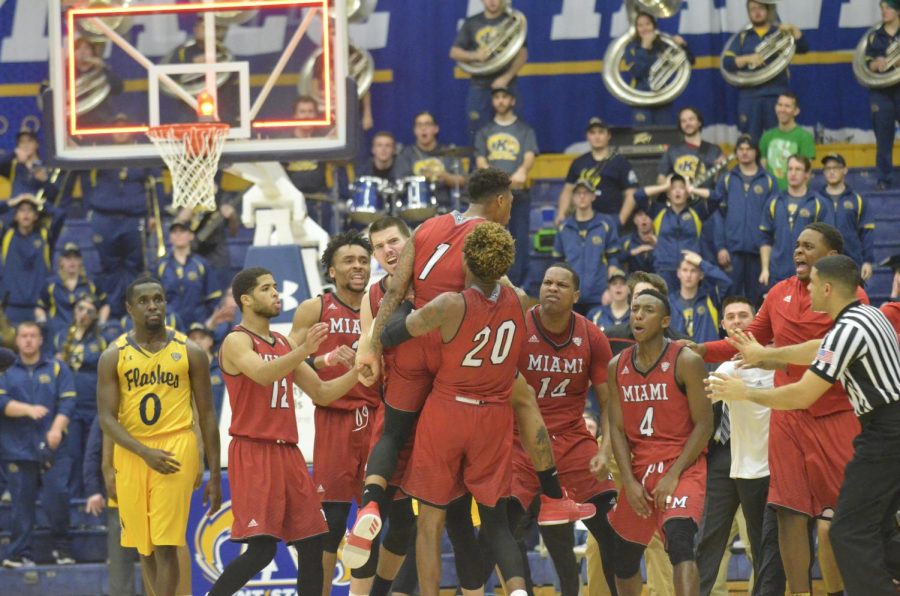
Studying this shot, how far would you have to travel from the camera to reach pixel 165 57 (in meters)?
12.4

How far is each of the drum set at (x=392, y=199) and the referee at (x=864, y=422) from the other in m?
6.99

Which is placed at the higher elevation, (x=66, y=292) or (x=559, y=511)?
(x=66, y=292)

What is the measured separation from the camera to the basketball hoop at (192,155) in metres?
11.8

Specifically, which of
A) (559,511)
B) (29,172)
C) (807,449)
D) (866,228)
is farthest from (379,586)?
(29,172)

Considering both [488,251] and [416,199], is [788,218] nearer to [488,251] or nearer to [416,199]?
[416,199]

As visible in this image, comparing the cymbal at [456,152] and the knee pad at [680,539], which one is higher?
the cymbal at [456,152]

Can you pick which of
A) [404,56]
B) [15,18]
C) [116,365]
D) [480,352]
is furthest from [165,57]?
[15,18]

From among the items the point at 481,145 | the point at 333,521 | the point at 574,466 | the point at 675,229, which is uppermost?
the point at 481,145

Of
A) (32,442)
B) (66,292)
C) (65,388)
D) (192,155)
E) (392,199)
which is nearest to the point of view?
(192,155)

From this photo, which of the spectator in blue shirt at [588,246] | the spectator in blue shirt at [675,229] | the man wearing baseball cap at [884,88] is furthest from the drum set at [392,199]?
the man wearing baseball cap at [884,88]

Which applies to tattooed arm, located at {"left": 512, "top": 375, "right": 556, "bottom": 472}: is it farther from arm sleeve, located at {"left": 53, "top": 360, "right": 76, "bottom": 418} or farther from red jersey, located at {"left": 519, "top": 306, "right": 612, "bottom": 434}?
arm sleeve, located at {"left": 53, "top": 360, "right": 76, "bottom": 418}

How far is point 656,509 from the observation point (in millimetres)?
8461

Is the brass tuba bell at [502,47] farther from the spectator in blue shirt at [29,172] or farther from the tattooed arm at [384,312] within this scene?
the tattooed arm at [384,312]

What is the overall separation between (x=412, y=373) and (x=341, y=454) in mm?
1233
